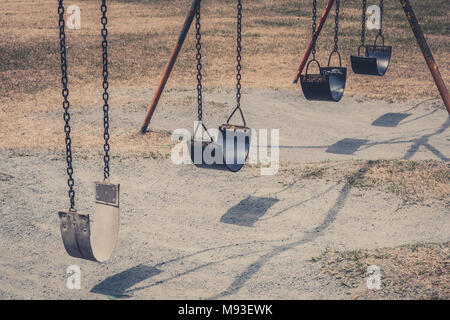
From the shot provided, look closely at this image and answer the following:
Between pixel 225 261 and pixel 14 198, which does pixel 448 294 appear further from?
pixel 14 198

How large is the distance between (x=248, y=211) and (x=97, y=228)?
2.31 m

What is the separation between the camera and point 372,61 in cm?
1002

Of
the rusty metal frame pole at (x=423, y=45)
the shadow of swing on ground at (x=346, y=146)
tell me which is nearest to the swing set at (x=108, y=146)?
the rusty metal frame pole at (x=423, y=45)

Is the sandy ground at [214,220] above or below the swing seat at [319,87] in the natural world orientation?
below

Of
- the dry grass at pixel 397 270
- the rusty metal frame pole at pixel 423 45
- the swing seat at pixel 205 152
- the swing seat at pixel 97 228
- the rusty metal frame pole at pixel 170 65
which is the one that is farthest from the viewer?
the rusty metal frame pole at pixel 170 65

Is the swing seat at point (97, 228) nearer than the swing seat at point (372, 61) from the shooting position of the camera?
Yes

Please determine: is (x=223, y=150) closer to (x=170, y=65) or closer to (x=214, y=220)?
(x=214, y=220)

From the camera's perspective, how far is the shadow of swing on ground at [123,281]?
5.50 m

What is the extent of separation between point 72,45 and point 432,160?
12.0 m

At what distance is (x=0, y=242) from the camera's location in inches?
256

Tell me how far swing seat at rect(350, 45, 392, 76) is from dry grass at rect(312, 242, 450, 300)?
4.62 meters

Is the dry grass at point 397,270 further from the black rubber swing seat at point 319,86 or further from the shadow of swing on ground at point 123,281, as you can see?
the black rubber swing seat at point 319,86

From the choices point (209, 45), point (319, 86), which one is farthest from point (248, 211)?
point (209, 45)
